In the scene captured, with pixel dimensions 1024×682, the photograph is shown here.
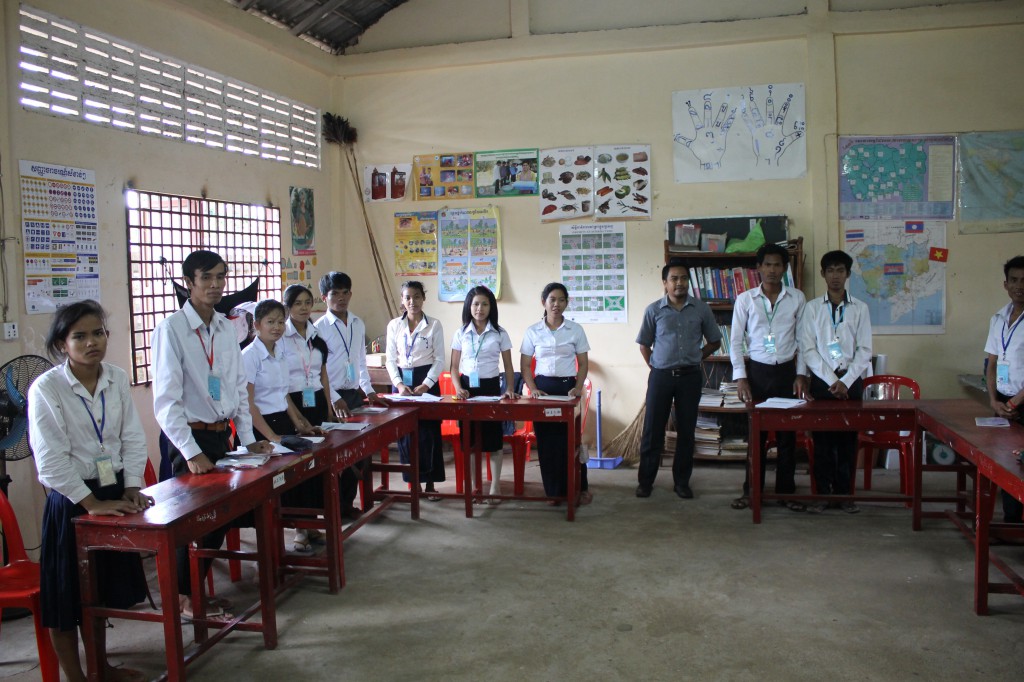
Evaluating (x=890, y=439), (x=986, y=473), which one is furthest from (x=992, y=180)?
(x=986, y=473)

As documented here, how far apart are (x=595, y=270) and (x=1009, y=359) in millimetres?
3351

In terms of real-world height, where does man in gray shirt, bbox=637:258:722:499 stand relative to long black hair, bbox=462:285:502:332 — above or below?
below

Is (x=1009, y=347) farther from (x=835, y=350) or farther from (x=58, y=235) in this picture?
(x=58, y=235)

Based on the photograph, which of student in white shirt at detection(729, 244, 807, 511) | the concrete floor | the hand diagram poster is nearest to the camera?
the concrete floor

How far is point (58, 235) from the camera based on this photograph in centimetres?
454

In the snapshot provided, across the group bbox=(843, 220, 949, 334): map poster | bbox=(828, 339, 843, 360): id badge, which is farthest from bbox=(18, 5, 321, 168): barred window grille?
bbox=(843, 220, 949, 334): map poster

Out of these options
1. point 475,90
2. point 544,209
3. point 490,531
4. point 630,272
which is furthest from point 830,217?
point 490,531

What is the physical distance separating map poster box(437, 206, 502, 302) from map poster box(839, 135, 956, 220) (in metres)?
2.93

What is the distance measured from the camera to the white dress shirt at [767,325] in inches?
213

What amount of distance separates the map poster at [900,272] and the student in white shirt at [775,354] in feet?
4.86

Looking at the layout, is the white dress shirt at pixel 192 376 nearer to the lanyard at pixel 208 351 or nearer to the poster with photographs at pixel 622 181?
the lanyard at pixel 208 351

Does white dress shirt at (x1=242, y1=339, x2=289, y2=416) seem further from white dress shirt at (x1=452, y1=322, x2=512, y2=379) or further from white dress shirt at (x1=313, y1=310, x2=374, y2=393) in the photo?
white dress shirt at (x1=452, y1=322, x2=512, y2=379)

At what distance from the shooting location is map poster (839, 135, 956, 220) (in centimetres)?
648

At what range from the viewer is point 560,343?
18.3 feet
